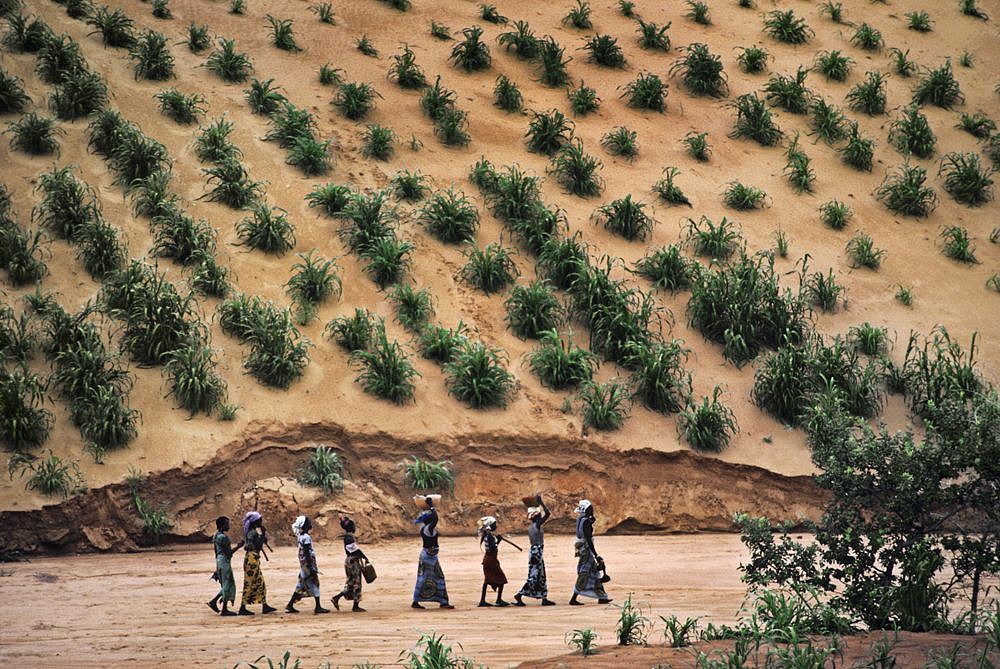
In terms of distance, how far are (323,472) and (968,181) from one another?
14.2 m

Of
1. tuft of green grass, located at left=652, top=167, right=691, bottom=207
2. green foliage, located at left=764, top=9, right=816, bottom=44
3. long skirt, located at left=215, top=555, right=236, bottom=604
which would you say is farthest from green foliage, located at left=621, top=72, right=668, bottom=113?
long skirt, located at left=215, top=555, right=236, bottom=604

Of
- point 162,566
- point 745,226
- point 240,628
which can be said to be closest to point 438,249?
point 745,226

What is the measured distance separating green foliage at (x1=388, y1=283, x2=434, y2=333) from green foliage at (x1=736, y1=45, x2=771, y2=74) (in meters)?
10.6

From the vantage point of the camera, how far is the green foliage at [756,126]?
75.9ft

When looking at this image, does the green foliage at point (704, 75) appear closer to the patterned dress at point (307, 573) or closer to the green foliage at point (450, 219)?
the green foliage at point (450, 219)

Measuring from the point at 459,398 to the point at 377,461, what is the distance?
1.65 metres

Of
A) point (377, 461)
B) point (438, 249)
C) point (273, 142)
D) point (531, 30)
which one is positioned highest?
point (531, 30)

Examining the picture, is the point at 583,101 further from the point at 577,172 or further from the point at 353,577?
→ the point at 353,577

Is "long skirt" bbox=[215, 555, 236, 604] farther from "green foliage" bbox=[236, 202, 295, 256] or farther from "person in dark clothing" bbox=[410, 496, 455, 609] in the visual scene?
"green foliage" bbox=[236, 202, 295, 256]

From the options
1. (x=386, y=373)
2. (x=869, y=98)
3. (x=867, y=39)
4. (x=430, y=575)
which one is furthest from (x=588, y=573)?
(x=867, y=39)

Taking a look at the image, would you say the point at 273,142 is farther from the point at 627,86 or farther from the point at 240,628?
the point at 240,628

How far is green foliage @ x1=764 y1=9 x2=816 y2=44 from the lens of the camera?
26031 millimetres

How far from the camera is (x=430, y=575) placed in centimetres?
1183

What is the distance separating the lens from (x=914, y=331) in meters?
19.2
